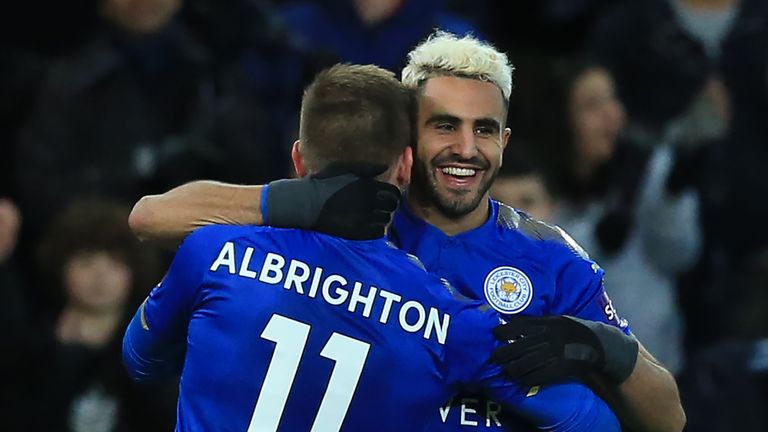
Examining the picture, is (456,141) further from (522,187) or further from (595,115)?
(595,115)

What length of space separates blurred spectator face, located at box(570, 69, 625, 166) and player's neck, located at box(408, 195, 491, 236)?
369 centimetres

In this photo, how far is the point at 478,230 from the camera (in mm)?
5090

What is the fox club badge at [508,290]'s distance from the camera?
16.1 ft

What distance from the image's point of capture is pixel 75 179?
801 centimetres

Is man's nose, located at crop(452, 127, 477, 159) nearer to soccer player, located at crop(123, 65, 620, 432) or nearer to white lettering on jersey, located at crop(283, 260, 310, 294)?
soccer player, located at crop(123, 65, 620, 432)

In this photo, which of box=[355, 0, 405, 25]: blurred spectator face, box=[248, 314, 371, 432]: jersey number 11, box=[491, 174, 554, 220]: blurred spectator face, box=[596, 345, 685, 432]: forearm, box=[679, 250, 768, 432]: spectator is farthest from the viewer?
box=[355, 0, 405, 25]: blurred spectator face

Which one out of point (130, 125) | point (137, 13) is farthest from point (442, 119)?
point (137, 13)

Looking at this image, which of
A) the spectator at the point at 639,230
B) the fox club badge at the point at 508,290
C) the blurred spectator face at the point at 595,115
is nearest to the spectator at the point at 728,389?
the spectator at the point at 639,230

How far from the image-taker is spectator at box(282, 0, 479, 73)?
8.52 meters

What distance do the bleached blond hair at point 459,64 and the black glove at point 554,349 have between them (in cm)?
76

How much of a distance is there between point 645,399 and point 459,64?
1.11 m

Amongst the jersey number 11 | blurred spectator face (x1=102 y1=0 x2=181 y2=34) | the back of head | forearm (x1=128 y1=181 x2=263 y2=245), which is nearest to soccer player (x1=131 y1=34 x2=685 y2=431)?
forearm (x1=128 y1=181 x2=263 y2=245)

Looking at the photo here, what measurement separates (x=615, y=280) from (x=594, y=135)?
2.99 feet

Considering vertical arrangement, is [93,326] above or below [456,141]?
above
